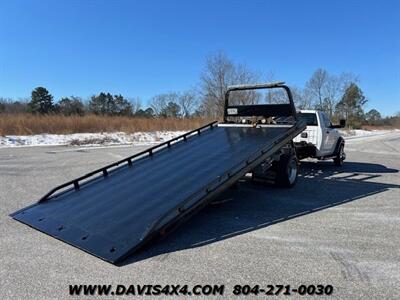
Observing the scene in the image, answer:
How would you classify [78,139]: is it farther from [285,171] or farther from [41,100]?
[41,100]

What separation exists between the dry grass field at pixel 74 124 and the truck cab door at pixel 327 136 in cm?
2030

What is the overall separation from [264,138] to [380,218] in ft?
8.27

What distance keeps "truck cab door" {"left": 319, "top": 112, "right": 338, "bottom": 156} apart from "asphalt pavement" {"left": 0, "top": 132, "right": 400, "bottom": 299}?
3.62 metres

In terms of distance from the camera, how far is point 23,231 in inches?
203

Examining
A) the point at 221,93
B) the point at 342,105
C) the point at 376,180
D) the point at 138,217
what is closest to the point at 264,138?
the point at 138,217

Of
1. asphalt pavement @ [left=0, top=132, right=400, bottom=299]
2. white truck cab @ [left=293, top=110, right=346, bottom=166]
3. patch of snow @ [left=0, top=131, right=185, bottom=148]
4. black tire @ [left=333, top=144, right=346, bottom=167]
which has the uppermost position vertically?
white truck cab @ [left=293, top=110, right=346, bottom=166]

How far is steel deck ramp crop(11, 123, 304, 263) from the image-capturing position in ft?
14.6

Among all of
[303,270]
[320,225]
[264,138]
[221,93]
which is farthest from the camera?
[221,93]

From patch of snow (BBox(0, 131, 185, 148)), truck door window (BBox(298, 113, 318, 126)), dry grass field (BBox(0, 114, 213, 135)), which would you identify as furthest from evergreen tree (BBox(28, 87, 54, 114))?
truck door window (BBox(298, 113, 318, 126))

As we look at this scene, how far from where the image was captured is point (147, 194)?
544 cm

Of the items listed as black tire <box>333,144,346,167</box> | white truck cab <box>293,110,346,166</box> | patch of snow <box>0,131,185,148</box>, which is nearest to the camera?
white truck cab <box>293,110,346,166</box>

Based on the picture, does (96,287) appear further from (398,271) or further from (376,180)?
(376,180)

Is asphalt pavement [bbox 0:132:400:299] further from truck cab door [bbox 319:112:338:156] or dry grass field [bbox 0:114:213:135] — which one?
dry grass field [bbox 0:114:213:135]

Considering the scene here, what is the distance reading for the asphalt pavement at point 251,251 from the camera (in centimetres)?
364
